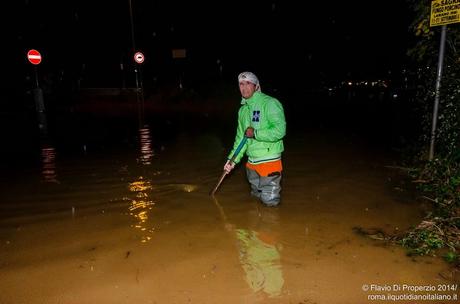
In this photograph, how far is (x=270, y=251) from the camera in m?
3.65

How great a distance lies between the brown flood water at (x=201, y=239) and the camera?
3.02m

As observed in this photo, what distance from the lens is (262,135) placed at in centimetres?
433

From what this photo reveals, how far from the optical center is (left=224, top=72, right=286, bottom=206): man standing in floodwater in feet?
14.3

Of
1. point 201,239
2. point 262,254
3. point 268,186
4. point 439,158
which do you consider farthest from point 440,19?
point 201,239

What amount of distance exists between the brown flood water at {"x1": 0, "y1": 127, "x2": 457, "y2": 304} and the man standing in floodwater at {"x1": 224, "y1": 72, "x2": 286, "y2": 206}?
1.22 ft

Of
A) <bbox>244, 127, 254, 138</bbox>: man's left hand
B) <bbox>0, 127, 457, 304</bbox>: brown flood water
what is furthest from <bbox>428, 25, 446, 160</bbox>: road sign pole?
<bbox>244, 127, 254, 138</bbox>: man's left hand

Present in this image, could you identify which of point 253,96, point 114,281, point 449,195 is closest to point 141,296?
point 114,281

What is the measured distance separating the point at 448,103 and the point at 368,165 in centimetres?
219

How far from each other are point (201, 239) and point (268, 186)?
122 cm

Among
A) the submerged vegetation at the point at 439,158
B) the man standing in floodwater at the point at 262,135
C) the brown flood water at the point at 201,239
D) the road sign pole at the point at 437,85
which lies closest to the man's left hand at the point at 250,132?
the man standing in floodwater at the point at 262,135

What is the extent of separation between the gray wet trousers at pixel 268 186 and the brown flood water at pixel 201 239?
0.14 m

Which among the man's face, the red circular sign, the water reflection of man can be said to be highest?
the red circular sign

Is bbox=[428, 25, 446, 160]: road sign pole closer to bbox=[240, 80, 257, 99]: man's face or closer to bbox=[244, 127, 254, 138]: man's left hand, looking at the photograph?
bbox=[240, 80, 257, 99]: man's face

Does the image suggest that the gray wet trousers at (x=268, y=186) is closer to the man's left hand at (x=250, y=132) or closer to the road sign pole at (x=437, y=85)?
the man's left hand at (x=250, y=132)
